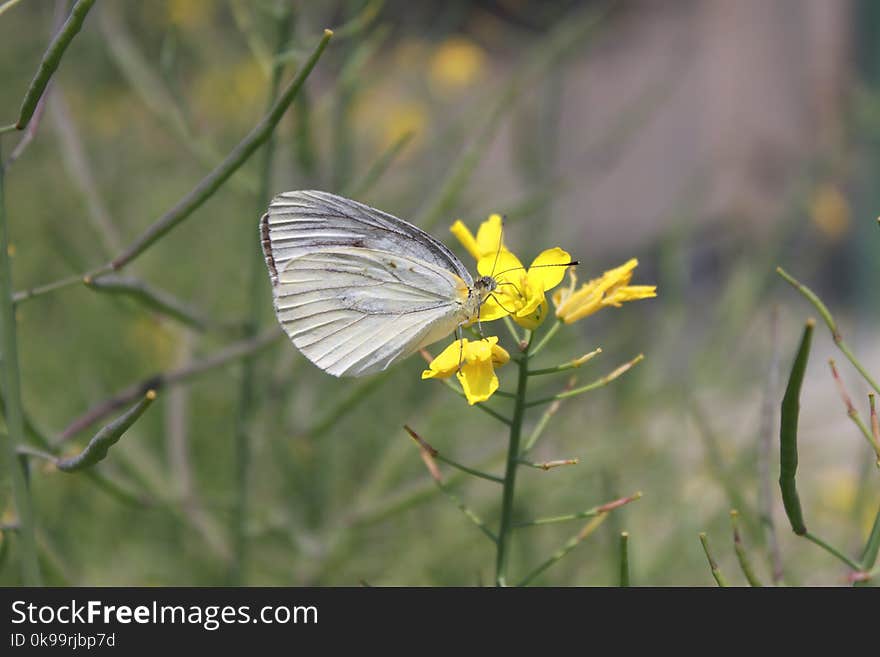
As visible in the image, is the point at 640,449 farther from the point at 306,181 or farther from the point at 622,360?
the point at 306,181

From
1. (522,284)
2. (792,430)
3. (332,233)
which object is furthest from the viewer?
(332,233)

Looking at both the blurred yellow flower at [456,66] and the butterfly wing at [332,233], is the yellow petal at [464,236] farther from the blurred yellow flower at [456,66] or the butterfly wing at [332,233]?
the blurred yellow flower at [456,66]

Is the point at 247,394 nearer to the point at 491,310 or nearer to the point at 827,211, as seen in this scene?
the point at 491,310

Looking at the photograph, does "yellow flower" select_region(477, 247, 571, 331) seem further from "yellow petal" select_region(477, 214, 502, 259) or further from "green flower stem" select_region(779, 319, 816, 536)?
"green flower stem" select_region(779, 319, 816, 536)

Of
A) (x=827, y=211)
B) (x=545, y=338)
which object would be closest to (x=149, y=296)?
(x=545, y=338)

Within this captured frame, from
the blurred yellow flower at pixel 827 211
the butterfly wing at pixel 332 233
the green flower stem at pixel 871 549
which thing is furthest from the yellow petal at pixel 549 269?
the blurred yellow flower at pixel 827 211
